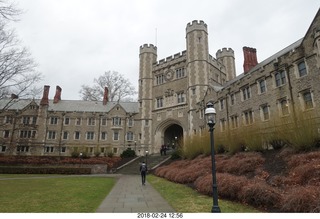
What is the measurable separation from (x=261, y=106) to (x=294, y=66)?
458cm

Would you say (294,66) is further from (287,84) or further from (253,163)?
(253,163)

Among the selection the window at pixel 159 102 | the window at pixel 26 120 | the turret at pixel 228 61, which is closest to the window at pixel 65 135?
the window at pixel 26 120

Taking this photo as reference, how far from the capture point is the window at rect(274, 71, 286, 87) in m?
19.1

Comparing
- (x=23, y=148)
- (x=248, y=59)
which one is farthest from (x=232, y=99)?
(x=23, y=148)

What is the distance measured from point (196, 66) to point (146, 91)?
10642 mm

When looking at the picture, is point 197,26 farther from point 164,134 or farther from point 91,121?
point 91,121

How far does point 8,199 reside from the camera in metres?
8.95

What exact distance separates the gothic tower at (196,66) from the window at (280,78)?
44.0 feet

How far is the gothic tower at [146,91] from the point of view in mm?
39153

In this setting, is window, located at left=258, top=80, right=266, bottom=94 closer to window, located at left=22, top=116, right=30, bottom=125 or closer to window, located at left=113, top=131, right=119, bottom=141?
window, located at left=113, top=131, right=119, bottom=141

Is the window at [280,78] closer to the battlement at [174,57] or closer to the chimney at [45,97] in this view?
the battlement at [174,57]

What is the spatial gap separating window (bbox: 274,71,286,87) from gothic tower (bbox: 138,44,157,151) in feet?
76.4

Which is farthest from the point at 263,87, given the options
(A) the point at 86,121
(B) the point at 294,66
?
(A) the point at 86,121

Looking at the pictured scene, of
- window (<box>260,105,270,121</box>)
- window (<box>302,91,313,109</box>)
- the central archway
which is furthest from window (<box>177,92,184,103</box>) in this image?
window (<box>302,91,313,109</box>)
